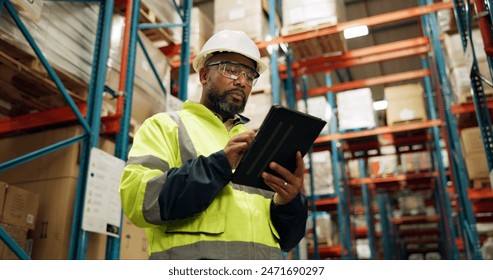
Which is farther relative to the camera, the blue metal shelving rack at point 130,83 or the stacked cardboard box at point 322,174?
the stacked cardboard box at point 322,174

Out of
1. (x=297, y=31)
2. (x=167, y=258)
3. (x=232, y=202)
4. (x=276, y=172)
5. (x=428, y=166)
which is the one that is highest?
(x=297, y=31)

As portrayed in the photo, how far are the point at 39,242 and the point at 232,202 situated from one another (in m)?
2.73

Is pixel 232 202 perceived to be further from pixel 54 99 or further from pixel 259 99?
pixel 259 99

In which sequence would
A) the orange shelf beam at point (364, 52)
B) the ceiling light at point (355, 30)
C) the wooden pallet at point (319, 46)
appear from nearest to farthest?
the ceiling light at point (355, 30)
the wooden pallet at point (319, 46)
the orange shelf beam at point (364, 52)

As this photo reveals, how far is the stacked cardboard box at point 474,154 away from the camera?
18.8 ft

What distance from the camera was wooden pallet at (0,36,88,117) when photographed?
3.55 meters

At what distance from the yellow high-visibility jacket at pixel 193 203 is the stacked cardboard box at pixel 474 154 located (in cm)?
474

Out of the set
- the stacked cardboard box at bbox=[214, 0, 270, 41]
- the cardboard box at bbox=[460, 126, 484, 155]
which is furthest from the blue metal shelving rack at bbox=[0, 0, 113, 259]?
the cardboard box at bbox=[460, 126, 484, 155]

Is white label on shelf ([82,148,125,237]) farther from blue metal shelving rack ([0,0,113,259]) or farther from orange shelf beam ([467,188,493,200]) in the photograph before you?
orange shelf beam ([467,188,493,200])

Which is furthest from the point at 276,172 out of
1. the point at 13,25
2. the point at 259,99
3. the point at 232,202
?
the point at 259,99

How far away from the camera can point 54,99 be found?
14.1 feet

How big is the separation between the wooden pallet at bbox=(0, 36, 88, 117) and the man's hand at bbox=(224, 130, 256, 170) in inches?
103

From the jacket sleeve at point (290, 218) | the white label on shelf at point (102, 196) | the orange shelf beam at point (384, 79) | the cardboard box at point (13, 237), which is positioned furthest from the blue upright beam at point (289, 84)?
the jacket sleeve at point (290, 218)

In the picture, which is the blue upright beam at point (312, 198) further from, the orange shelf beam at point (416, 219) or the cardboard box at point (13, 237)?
the cardboard box at point (13, 237)
